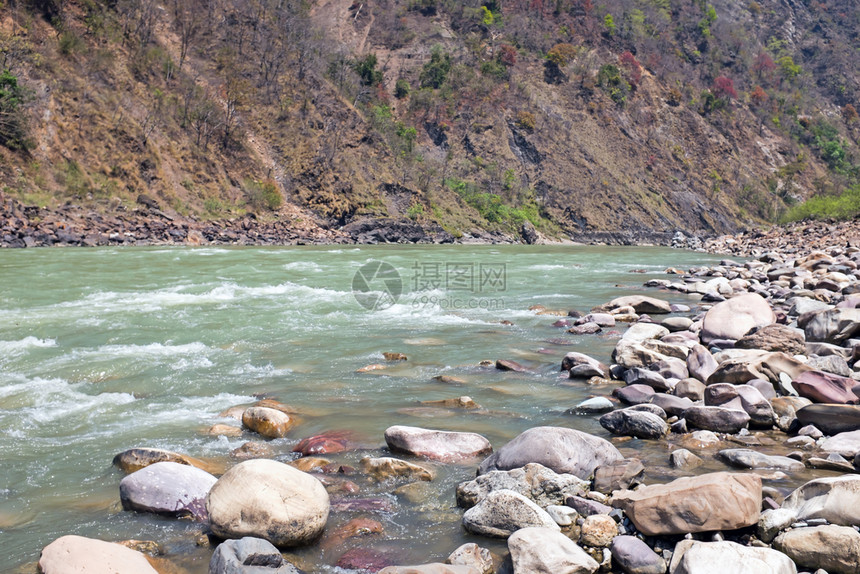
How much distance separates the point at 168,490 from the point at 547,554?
2.40m

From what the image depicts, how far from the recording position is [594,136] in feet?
226

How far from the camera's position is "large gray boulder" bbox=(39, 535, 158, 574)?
2.95 m

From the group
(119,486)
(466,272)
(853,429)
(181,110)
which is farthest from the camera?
(181,110)

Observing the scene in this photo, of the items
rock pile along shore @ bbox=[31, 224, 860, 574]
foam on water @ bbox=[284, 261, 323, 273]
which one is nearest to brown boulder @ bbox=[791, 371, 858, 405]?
rock pile along shore @ bbox=[31, 224, 860, 574]

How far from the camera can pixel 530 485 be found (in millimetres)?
3883

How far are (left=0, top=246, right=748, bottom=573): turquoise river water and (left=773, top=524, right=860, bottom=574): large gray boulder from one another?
4.38 ft

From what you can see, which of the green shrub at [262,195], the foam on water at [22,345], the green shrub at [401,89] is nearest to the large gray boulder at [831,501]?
the foam on water at [22,345]

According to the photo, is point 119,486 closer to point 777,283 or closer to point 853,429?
point 853,429

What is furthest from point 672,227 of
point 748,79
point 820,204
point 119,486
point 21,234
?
point 119,486

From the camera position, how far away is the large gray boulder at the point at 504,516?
11.3ft

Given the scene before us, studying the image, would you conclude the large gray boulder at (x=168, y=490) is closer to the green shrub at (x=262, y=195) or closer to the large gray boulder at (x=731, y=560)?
the large gray boulder at (x=731, y=560)

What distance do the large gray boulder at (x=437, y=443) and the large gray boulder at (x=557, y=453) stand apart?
0.34 metres

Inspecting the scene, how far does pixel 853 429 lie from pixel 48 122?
3699 centimetres

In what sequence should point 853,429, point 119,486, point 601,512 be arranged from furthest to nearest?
point 853,429
point 119,486
point 601,512
